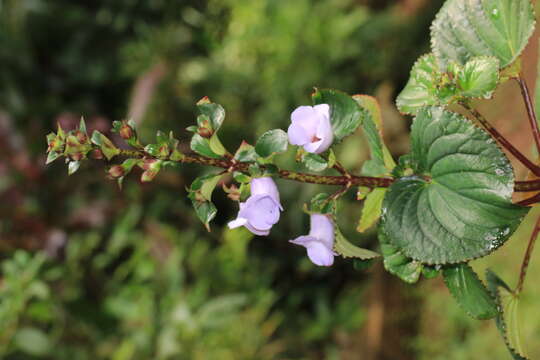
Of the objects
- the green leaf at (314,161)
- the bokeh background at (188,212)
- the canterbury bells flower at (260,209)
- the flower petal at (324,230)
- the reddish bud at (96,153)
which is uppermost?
the bokeh background at (188,212)

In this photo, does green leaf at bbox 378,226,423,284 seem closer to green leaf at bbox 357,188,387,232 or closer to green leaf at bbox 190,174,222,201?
green leaf at bbox 357,188,387,232

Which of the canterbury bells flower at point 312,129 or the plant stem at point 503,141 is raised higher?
the canterbury bells flower at point 312,129

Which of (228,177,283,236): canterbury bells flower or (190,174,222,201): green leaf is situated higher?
(190,174,222,201): green leaf

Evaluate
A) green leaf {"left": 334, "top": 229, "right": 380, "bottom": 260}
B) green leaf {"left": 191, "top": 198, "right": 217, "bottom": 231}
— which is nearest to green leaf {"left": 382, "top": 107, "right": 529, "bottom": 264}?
green leaf {"left": 334, "top": 229, "right": 380, "bottom": 260}

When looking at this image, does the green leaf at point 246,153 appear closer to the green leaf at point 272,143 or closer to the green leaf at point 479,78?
the green leaf at point 272,143

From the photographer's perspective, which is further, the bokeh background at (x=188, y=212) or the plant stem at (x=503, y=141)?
the bokeh background at (x=188, y=212)

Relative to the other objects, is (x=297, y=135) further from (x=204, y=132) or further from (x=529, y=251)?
(x=529, y=251)

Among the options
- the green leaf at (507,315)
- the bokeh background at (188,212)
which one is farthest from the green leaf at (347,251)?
the bokeh background at (188,212)
